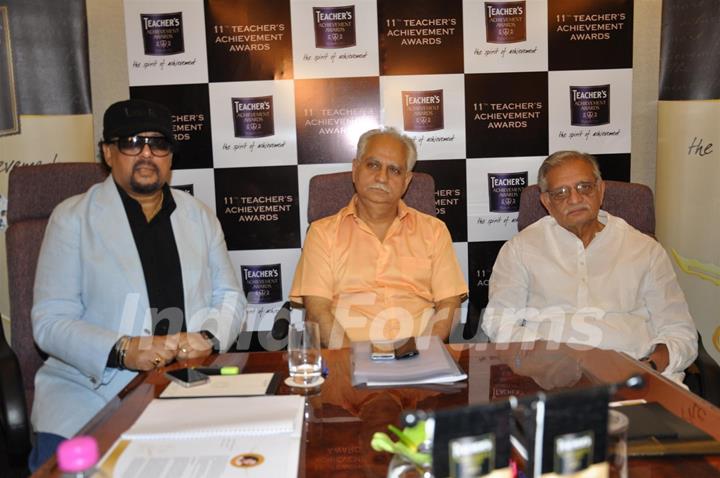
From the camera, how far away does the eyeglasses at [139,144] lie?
7.09ft

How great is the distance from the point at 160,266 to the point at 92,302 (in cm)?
22

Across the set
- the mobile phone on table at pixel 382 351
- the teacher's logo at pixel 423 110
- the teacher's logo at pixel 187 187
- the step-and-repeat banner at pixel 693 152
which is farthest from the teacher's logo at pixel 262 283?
the step-and-repeat banner at pixel 693 152

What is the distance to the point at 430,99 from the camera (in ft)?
10.5

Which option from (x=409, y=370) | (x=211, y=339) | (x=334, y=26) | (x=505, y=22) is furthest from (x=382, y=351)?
(x=505, y=22)

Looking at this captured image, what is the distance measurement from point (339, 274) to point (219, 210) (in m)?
0.89

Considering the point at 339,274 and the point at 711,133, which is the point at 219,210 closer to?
the point at 339,274

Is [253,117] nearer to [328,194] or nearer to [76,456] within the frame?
[328,194]

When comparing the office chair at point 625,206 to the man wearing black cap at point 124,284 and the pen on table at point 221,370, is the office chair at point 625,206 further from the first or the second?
the pen on table at point 221,370

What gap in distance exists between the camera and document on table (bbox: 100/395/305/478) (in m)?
1.11

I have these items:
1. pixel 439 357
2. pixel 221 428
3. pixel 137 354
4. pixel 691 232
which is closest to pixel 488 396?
pixel 439 357

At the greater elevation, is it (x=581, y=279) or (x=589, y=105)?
(x=589, y=105)

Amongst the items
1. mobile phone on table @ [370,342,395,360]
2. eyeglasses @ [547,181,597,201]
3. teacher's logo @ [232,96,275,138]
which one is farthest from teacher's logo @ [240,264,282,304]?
mobile phone on table @ [370,342,395,360]

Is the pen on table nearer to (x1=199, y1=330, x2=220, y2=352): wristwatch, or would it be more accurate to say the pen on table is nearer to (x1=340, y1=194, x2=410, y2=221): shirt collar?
(x1=199, y1=330, x2=220, y2=352): wristwatch

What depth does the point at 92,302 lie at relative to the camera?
206 centimetres
